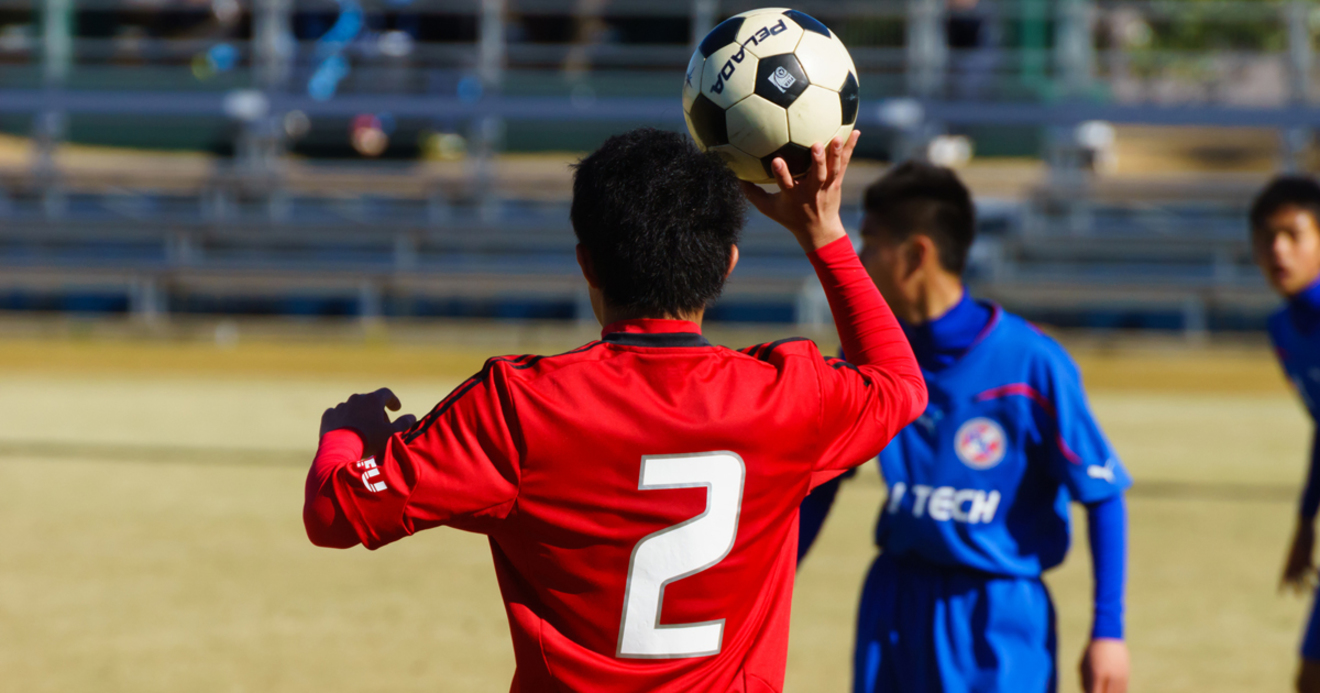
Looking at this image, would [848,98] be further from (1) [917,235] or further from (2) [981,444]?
(2) [981,444]

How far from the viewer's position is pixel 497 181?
21078 mm

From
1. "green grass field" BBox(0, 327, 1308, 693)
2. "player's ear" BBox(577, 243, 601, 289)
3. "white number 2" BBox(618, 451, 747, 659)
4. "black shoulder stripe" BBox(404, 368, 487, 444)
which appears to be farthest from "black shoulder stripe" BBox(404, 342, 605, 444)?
"green grass field" BBox(0, 327, 1308, 693)

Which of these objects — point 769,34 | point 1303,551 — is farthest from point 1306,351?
point 769,34

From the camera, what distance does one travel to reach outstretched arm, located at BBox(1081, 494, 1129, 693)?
272 cm

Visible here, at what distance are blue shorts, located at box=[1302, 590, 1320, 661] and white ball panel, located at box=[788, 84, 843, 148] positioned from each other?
8.98ft

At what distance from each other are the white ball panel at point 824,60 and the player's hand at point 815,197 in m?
0.29

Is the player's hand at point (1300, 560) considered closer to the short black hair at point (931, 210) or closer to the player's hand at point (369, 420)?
the short black hair at point (931, 210)

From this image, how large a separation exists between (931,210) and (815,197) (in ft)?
4.18

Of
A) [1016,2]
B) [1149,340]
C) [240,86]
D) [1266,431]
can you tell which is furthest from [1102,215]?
[240,86]

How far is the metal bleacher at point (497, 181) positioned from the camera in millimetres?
18422

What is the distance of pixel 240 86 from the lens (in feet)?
71.3

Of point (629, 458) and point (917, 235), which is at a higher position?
point (917, 235)

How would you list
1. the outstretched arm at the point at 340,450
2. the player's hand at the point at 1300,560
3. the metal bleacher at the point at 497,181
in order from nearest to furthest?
the outstretched arm at the point at 340,450 → the player's hand at the point at 1300,560 → the metal bleacher at the point at 497,181

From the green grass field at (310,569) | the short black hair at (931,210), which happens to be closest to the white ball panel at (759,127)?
the short black hair at (931,210)
